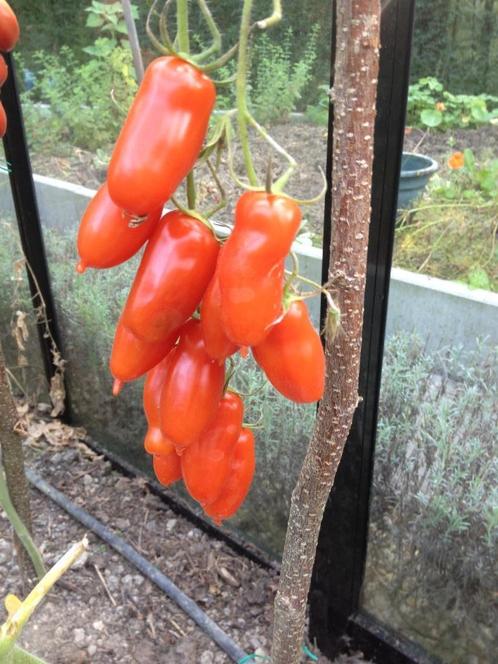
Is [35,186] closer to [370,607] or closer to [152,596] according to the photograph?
[152,596]

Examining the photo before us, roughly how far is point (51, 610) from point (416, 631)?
78 centimetres

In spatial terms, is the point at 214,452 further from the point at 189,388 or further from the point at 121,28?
the point at 121,28

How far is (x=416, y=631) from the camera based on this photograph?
1.26m

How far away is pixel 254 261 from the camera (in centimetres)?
45

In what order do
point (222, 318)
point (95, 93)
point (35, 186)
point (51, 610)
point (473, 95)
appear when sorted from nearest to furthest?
point (222, 318) → point (473, 95) → point (51, 610) → point (95, 93) → point (35, 186)

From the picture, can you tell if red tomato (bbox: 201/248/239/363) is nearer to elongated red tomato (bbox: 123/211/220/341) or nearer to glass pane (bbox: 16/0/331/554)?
elongated red tomato (bbox: 123/211/220/341)

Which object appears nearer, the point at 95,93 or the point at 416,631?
the point at 416,631

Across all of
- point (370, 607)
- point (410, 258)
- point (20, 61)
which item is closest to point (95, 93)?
point (20, 61)

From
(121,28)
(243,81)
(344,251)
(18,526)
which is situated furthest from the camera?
(121,28)

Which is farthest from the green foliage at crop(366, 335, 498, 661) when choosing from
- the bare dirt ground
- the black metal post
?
the black metal post

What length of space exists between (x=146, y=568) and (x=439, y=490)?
722 millimetres

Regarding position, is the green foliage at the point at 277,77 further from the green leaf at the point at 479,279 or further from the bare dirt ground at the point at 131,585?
the bare dirt ground at the point at 131,585

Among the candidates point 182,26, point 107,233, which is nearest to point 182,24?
point 182,26

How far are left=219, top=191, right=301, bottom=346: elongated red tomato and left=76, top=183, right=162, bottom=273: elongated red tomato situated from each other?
0.09 m
